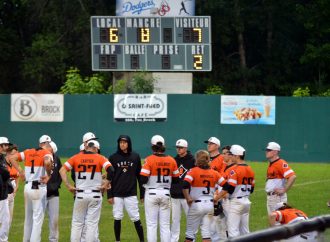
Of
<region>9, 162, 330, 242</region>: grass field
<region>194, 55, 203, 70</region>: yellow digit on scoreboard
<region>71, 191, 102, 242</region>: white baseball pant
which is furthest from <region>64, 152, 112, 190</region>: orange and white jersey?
<region>194, 55, 203, 70</region>: yellow digit on scoreboard

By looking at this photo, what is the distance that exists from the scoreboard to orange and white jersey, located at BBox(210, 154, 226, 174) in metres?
20.2

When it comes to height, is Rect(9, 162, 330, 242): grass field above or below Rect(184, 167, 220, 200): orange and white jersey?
below

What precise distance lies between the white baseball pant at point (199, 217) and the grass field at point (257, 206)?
235 cm

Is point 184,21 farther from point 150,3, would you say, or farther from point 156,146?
point 156,146

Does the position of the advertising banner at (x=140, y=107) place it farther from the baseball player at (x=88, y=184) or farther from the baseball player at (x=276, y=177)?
the baseball player at (x=88, y=184)

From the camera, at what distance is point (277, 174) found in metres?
16.1

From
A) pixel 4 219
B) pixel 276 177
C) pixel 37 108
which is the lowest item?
pixel 4 219

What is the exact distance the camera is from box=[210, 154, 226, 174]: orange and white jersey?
16.1 m

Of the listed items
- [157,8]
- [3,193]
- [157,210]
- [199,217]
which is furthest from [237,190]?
[157,8]

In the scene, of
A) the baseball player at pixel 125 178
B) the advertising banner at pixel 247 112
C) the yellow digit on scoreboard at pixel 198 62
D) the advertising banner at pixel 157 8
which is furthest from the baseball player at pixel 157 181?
the advertising banner at pixel 157 8

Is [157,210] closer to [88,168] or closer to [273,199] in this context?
[88,168]

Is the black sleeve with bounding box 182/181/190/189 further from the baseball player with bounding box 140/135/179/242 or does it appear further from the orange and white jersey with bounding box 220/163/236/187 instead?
the orange and white jersey with bounding box 220/163/236/187

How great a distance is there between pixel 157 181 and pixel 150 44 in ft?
73.5

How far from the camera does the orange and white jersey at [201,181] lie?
570 inches
